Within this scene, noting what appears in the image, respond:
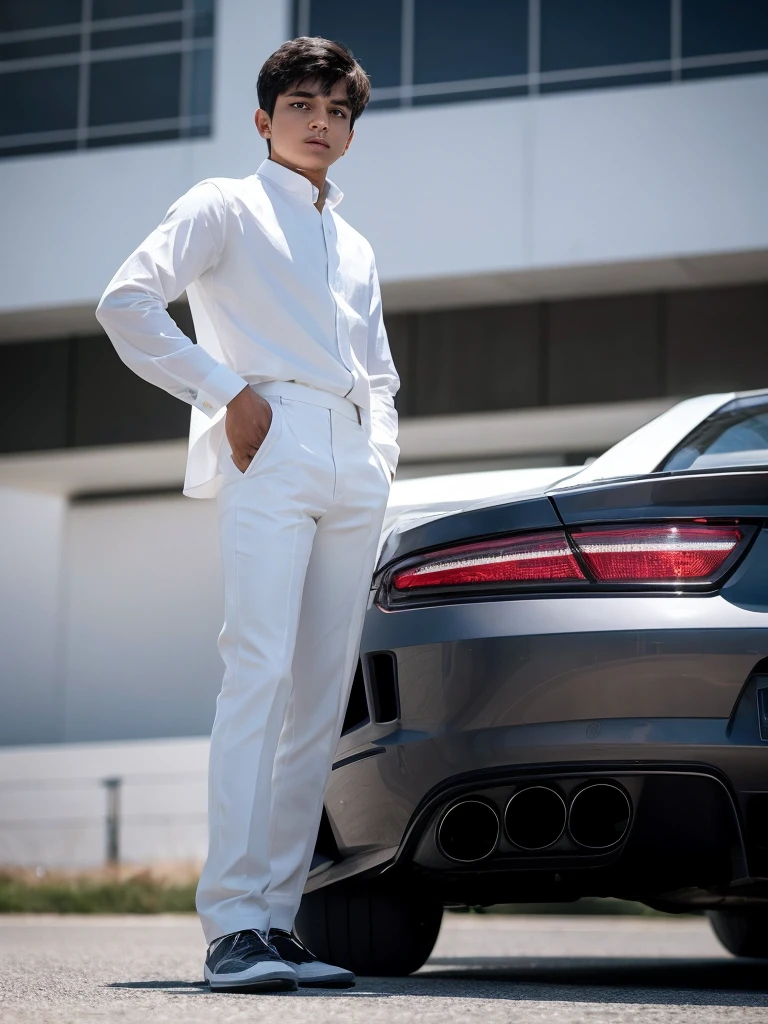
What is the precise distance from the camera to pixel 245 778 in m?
2.93

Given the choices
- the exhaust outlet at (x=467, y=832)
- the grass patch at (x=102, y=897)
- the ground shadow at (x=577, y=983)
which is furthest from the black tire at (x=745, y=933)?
the grass patch at (x=102, y=897)

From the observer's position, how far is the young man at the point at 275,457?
9.66 feet

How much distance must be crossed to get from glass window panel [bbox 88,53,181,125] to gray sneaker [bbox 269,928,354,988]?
12.8 m

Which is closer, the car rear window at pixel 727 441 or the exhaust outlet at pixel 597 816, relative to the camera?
the exhaust outlet at pixel 597 816

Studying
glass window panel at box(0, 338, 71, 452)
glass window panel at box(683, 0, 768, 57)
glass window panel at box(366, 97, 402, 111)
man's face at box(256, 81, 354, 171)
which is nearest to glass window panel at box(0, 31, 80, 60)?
glass window panel at box(0, 338, 71, 452)

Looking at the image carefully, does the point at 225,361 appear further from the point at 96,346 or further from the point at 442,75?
the point at 96,346

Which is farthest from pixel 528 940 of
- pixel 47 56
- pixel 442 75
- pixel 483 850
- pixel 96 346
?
pixel 47 56

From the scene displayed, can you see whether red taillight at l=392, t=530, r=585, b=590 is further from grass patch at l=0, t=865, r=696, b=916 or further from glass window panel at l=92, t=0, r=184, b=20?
glass window panel at l=92, t=0, r=184, b=20

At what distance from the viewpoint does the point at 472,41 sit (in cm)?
1407

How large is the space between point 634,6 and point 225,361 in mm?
11599

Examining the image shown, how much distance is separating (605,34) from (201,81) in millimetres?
3987

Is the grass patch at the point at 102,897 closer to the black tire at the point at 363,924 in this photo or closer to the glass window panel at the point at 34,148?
the black tire at the point at 363,924

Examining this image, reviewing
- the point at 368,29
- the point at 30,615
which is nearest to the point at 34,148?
the point at 368,29

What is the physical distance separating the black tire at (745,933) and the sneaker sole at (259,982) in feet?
9.40
